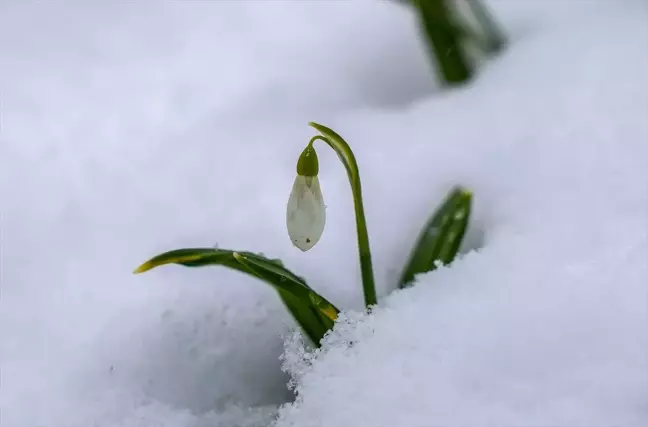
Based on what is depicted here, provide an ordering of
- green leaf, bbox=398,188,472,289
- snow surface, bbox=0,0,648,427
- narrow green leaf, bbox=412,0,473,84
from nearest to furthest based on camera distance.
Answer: snow surface, bbox=0,0,648,427
green leaf, bbox=398,188,472,289
narrow green leaf, bbox=412,0,473,84

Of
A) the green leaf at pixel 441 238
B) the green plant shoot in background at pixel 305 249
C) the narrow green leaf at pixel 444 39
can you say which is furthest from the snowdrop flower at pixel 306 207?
the narrow green leaf at pixel 444 39

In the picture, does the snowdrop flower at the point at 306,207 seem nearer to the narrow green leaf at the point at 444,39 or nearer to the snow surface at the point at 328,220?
the snow surface at the point at 328,220

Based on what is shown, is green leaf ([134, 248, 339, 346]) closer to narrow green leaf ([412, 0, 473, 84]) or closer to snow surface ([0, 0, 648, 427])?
snow surface ([0, 0, 648, 427])

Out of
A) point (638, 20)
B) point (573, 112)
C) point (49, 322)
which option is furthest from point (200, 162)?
point (638, 20)

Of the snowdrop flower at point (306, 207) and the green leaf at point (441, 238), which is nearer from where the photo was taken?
the snowdrop flower at point (306, 207)

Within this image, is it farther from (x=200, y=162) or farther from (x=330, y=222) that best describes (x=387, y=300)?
(x=200, y=162)

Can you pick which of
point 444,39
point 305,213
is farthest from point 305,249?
point 444,39

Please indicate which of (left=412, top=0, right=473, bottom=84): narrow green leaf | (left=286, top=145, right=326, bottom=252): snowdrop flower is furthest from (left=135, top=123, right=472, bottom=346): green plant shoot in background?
(left=412, top=0, right=473, bottom=84): narrow green leaf

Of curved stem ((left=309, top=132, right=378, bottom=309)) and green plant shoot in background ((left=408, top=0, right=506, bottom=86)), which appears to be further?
green plant shoot in background ((left=408, top=0, right=506, bottom=86))
